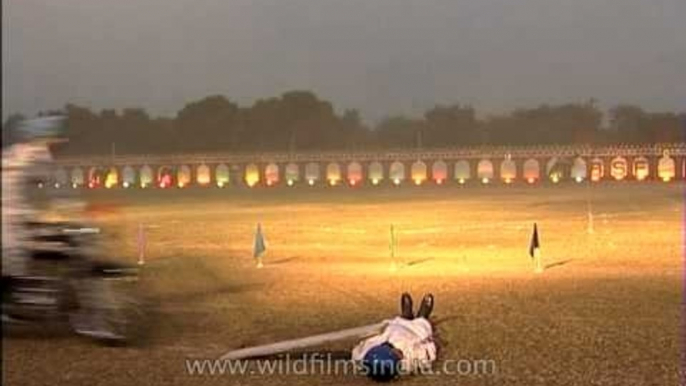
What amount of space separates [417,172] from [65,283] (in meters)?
77.1

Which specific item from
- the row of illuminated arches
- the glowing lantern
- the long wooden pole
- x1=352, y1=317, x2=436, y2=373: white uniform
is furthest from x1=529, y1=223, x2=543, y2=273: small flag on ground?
the glowing lantern

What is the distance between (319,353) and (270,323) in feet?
8.73

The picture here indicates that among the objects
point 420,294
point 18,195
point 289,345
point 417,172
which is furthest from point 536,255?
point 417,172

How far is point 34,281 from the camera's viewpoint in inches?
105

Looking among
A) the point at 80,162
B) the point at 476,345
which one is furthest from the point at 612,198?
the point at 80,162

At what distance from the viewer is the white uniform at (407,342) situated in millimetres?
7613

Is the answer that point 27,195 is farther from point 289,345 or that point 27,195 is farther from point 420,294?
point 420,294

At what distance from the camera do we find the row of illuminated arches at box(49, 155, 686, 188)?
69.3 metres

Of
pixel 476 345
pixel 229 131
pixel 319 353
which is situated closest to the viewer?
pixel 319 353

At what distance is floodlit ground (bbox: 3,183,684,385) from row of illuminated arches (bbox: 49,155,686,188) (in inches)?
1356

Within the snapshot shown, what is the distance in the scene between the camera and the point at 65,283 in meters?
3.10

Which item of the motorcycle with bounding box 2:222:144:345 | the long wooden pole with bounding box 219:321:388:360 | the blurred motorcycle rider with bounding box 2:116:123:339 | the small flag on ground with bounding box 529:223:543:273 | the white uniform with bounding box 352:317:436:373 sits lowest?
the small flag on ground with bounding box 529:223:543:273

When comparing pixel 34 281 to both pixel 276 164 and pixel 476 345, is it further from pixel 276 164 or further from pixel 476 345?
pixel 276 164

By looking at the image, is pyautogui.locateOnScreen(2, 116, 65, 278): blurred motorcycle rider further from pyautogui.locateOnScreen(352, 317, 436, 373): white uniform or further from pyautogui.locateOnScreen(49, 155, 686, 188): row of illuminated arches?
pyautogui.locateOnScreen(49, 155, 686, 188): row of illuminated arches
